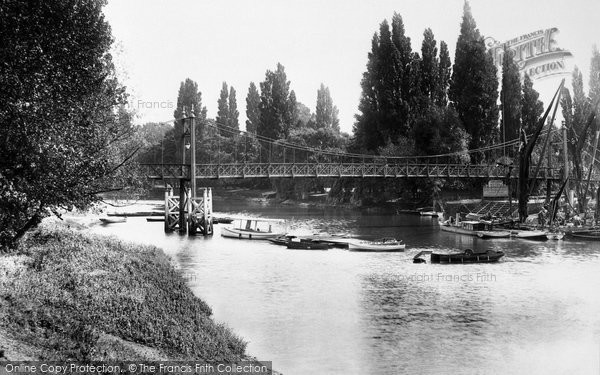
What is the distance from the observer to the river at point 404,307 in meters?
21.4

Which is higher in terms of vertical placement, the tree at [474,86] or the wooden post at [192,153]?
Answer: the tree at [474,86]

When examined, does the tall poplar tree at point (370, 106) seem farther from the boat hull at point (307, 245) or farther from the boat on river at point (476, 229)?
the boat hull at point (307, 245)

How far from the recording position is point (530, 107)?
89.8 meters

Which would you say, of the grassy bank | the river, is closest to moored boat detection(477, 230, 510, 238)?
the river

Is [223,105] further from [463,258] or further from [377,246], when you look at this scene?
[463,258]

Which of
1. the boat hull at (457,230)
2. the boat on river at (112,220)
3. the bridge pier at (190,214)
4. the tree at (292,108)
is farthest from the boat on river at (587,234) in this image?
the tree at (292,108)

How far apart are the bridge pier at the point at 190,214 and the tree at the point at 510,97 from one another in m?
50.5

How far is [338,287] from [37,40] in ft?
66.4

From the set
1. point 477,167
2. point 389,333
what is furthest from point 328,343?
point 477,167

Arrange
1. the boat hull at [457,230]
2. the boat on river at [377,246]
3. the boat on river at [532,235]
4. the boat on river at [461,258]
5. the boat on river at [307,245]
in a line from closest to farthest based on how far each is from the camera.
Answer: the boat on river at [461,258] < the boat on river at [377,246] < the boat on river at [307,245] < the boat on river at [532,235] < the boat hull at [457,230]

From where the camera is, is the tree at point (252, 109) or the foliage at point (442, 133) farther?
the tree at point (252, 109)

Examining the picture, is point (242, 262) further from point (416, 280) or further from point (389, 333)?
point (389, 333)

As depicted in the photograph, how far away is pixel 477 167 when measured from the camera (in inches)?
3337

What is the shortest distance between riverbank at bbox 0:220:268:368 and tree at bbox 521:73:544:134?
249 feet
